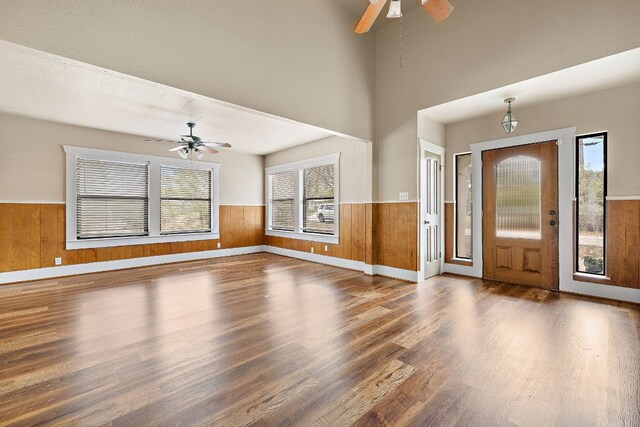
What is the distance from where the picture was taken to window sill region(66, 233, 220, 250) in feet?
17.5

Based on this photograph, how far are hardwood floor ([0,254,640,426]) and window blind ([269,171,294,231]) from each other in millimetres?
3539

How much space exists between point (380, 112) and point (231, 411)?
458 centimetres

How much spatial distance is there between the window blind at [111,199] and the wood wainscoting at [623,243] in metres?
7.89

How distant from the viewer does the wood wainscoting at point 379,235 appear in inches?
180

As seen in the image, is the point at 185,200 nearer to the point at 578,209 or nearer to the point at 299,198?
the point at 299,198

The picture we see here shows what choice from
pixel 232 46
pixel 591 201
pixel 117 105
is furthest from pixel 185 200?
pixel 591 201

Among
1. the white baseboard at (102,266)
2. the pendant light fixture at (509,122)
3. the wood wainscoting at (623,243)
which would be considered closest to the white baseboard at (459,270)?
the wood wainscoting at (623,243)

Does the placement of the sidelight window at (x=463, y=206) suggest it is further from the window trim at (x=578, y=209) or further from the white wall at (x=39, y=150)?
the white wall at (x=39, y=150)

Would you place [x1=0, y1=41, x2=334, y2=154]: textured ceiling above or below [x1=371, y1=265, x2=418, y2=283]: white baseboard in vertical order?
above

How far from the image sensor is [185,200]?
6777mm

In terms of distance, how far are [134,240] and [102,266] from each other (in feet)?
2.35

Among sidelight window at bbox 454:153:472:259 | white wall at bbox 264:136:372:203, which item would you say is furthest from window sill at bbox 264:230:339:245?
sidelight window at bbox 454:153:472:259

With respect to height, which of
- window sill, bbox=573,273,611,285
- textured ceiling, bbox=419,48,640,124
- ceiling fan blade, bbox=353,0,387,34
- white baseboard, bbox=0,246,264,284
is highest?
ceiling fan blade, bbox=353,0,387,34

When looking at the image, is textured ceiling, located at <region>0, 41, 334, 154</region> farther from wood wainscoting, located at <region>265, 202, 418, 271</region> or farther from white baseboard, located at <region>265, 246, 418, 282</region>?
white baseboard, located at <region>265, 246, 418, 282</region>
